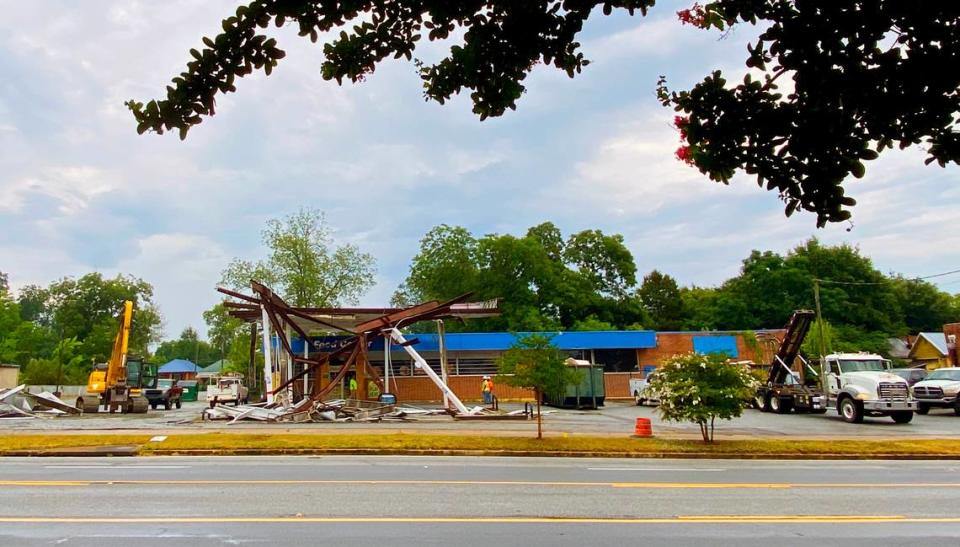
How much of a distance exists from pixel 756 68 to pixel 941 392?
33.0m

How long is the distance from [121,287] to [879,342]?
94.0 m

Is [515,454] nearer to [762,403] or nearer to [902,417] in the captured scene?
[902,417]

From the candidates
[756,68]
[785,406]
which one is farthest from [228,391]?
[756,68]

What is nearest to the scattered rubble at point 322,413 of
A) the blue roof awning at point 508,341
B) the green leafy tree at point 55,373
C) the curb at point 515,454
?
the curb at point 515,454

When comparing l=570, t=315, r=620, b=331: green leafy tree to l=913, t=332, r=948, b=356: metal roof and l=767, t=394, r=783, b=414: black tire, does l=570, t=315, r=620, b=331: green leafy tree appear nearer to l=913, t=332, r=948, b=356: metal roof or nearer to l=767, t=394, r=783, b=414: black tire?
l=913, t=332, r=948, b=356: metal roof

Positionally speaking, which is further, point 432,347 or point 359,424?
point 432,347

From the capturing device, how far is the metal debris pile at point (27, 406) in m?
29.3

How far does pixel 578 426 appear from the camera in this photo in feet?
78.4

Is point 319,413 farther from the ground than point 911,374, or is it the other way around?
point 911,374

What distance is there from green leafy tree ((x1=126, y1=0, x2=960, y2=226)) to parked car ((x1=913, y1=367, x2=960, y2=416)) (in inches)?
1274

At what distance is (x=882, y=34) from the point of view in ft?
9.53

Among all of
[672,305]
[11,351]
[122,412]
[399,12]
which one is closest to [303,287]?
[122,412]

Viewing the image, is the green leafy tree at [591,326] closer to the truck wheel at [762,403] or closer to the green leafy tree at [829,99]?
the truck wheel at [762,403]

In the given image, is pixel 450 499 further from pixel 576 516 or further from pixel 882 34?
pixel 882 34
